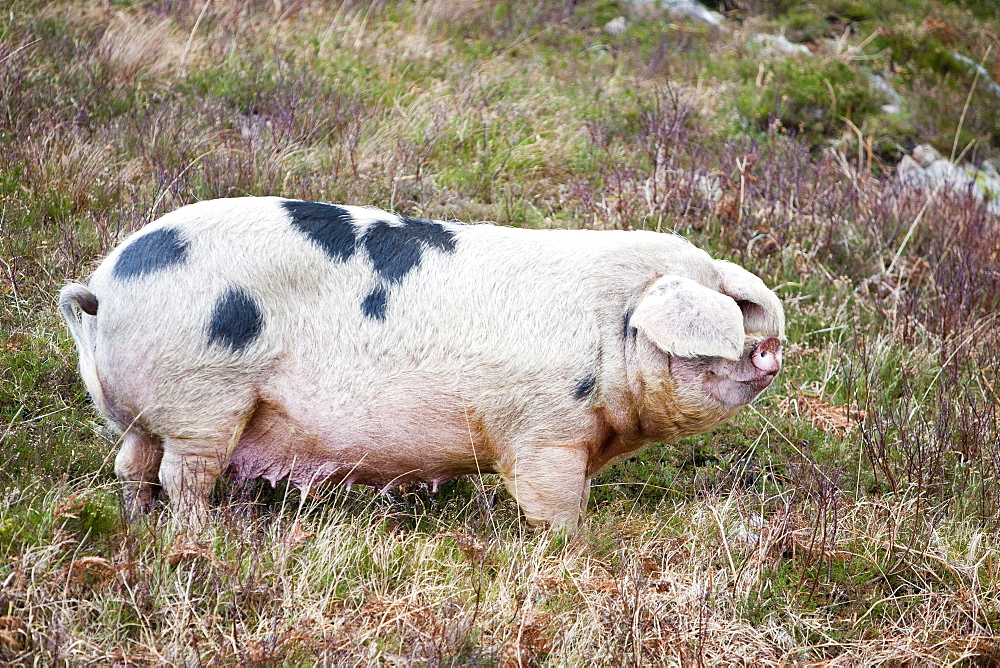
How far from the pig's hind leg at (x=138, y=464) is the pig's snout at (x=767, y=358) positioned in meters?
2.08

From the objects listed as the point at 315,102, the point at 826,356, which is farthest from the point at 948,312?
the point at 315,102

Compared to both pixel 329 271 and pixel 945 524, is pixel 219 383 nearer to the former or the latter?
pixel 329 271

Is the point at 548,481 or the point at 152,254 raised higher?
the point at 152,254

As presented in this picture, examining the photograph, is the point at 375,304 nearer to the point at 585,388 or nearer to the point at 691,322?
the point at 585,388

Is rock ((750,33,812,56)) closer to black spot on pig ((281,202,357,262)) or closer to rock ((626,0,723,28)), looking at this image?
rock ((626,0,723,28))

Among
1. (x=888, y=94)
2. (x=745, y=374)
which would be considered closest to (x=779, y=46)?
(x=888, y=94)

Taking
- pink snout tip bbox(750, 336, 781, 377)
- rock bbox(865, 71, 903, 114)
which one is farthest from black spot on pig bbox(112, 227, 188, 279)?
rock bbox(865, 71, 903, 114)

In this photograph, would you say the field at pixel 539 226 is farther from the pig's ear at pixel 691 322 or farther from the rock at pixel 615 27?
the pig's ear at pixel 691 322

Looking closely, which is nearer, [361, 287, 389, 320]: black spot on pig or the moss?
[361, 287, 389, 320]: black spot on pig

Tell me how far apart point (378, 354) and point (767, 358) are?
134cm

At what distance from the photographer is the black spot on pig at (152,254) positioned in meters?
3.47

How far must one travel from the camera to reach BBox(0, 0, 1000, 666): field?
3.22 meters

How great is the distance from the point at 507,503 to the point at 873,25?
9.32m

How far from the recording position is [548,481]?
3607mm
